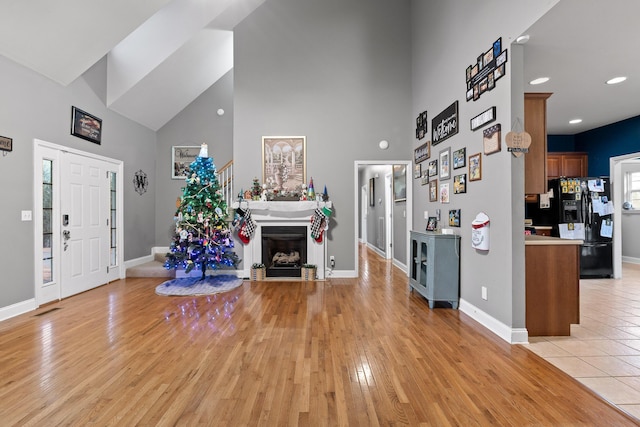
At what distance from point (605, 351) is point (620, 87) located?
3.56 meters

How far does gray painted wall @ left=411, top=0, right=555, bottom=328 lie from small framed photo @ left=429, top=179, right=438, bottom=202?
0.10 metres

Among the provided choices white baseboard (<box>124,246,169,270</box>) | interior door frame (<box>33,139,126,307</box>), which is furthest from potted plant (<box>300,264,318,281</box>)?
interior door frame (<box>33,139,126,307</box>)

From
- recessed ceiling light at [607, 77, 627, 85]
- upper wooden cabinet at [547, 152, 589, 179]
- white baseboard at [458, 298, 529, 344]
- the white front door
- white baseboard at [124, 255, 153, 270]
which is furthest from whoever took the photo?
upper wooden cabinet at [547, 152, 589, 179]

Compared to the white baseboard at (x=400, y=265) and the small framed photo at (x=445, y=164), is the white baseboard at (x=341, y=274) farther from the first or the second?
the small framed photo at (x=445, y=164)

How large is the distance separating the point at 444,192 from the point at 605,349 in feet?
7.39

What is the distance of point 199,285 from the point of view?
4.78 metres

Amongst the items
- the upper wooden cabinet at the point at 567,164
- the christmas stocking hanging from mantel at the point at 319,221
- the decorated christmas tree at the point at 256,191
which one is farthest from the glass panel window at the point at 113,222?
the upper wooden cabinet at the point at 567,164

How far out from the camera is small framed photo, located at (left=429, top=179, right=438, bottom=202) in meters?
4.41

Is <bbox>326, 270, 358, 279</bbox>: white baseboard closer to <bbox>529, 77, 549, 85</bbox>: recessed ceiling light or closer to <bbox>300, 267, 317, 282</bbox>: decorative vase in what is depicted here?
<bbox>300, 267, 317, 282</bbox>: decorative vase

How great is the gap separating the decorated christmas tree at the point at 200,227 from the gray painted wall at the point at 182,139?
6.25 feet

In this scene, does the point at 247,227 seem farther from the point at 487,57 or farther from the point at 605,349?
the point at 605,349

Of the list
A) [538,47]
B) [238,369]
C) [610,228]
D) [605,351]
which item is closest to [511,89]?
[538,47]

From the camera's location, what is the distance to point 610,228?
5363 mm

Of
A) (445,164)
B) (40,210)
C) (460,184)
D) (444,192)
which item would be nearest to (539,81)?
(445,164)
